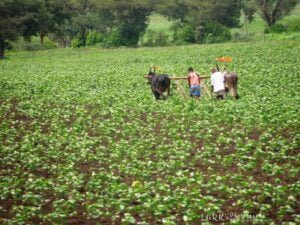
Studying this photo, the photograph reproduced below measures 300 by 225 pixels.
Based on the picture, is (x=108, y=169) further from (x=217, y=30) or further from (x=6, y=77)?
(x=217, y=30)

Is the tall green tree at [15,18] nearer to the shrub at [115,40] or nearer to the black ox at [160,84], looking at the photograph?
the shrub at [115,40]

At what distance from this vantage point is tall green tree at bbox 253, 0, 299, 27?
77.4m

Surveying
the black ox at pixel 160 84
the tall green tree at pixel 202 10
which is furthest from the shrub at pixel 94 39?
the black ox at pixel 160 84

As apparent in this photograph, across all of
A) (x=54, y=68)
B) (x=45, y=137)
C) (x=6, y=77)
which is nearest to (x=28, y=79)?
(x=6, y=77)

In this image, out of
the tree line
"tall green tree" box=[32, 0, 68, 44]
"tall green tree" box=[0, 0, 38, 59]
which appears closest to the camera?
"tall green tree" box=[0, 0, 38, 59]

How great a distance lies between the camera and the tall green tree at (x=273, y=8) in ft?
254

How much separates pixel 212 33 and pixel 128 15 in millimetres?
14233

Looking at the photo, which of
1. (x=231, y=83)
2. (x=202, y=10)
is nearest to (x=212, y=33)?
(x=202, y=10)

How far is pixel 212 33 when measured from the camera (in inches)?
2972

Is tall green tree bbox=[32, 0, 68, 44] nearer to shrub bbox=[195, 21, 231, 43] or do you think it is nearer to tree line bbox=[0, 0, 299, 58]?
tree line bbox=[0, 0, 299, 58]

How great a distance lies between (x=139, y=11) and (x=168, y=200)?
7538 cm

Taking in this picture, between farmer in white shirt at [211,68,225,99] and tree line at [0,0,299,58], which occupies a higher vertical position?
tree line at [0,0,299,58]

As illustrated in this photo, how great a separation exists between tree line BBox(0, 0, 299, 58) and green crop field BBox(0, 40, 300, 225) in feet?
134

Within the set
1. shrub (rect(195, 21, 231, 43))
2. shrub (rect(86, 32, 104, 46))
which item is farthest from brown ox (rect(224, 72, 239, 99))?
shrub (rect(86, 32, 104, 46))
